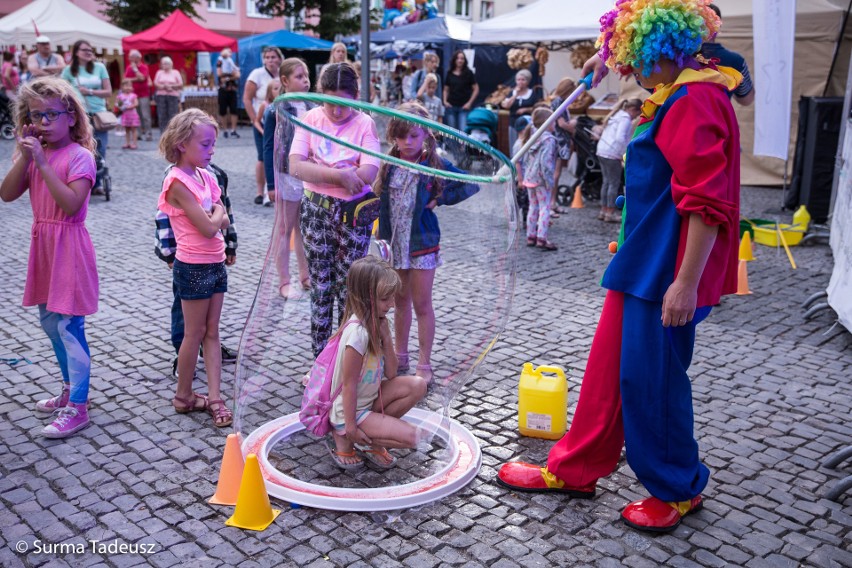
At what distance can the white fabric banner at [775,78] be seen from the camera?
8.56m

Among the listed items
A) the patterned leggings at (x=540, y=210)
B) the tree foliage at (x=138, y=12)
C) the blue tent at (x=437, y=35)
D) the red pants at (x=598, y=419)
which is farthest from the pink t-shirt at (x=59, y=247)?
the tree foliage at (x=138, y=12)

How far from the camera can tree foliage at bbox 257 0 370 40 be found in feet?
→ 103

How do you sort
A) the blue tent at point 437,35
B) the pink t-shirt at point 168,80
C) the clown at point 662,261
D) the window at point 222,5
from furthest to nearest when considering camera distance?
1. the window at point 222,5
2. the blue tent at point 437,35
3. the pink t-shirt at point 168,80
4. the clown at point 662,261

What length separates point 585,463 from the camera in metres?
3.56

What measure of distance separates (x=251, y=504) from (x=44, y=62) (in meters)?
12.0

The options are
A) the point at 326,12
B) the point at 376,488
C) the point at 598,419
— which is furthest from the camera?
the point at 326,12

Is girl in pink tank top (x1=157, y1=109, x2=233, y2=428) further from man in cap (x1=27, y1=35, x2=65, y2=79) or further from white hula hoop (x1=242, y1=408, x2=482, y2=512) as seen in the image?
man in cap (x1=27, y1=35, x2=65, y2=79)

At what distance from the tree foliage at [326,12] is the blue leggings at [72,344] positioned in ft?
91.1

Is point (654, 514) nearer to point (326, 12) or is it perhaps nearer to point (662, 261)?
point (662, 261)

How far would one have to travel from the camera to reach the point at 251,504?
3.32 meters

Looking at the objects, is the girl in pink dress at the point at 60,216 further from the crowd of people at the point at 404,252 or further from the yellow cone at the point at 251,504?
the yellow cone at the point at 251,504

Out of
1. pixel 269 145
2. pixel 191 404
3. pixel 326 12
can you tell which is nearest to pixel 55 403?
pixel 191 404

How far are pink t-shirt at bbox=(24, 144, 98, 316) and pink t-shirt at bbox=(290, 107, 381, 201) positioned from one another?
1437 millimetres

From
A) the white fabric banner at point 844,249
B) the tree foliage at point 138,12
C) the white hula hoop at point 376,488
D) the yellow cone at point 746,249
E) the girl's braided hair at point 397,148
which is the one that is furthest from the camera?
the tree foliage at point 138,12
